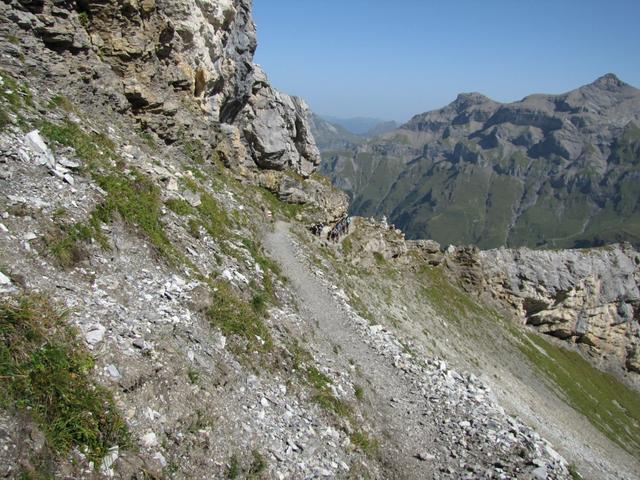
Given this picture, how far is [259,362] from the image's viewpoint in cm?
1788

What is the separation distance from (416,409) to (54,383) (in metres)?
17.7

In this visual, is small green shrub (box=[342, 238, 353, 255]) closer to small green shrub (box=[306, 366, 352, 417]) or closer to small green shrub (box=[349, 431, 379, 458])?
small green shrub (box=[306, 366, 352, 417])

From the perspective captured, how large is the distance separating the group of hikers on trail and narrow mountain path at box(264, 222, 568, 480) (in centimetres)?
1621

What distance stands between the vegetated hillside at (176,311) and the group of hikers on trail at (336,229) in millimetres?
3536

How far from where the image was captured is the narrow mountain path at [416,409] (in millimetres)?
19016

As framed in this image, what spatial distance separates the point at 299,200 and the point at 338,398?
109 feet

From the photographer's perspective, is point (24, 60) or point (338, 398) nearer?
point (338, 398)

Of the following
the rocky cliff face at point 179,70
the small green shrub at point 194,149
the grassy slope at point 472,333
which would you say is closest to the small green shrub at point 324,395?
the grassy slope at point 472,333

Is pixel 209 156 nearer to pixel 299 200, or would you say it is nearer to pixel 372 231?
pixel 299 200

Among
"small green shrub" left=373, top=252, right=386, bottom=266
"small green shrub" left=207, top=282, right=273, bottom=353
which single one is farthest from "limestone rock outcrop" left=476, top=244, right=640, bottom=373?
"small green shrub" left=207, top=282, right=273, bottom=353

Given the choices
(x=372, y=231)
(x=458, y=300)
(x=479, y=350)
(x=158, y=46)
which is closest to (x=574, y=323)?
(x=458, y=300)

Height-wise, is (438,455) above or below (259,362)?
below

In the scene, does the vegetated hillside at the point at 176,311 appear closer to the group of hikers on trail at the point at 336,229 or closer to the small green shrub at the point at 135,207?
the small green shrub at the point at 135,207

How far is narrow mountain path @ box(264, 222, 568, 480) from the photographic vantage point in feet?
62.4
